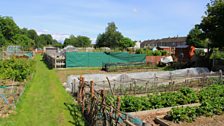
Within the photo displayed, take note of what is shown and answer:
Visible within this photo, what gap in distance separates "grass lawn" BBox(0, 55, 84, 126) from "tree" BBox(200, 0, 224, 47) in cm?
1765

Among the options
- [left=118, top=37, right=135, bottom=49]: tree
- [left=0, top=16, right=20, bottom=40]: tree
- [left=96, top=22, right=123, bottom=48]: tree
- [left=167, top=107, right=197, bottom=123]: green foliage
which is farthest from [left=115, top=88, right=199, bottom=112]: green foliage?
[left=0, top=16, right=20, bottom=40]: tree

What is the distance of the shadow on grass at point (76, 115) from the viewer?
28.0 feet

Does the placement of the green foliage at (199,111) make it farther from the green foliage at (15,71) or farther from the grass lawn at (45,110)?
the green foliage at (15,71)

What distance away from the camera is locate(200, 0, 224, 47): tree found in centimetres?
2388

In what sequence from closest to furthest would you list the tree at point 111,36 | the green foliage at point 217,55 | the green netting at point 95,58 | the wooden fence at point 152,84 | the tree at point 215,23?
the wooden fence at point 152,84
the tree at point 215,23
the green netting at point 95,58
the green foliage at point 217,55
the tree at point 111,36

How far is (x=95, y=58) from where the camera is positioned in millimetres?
29406

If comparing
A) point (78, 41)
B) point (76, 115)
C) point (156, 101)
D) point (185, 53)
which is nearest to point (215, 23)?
point (185, 53)

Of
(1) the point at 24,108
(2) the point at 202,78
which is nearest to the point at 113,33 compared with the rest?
(2) the point at 202,78

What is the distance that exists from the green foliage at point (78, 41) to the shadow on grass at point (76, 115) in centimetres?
9976

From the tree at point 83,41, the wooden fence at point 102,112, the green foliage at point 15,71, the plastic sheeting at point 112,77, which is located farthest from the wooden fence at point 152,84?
the tree at point 83,41

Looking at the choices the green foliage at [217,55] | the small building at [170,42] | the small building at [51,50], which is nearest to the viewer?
the green foliage at [217,55]

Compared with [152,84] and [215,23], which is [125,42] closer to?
[215,23]

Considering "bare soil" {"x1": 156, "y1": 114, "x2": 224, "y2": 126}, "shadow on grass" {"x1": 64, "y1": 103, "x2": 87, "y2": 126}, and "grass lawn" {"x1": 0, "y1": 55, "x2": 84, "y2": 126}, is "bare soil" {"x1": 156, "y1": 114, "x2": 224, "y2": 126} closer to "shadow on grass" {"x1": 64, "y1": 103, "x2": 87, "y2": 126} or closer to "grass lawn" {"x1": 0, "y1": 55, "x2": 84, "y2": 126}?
"shadow on grass" {"x1": 64, "y1": 103, "x2": 87, "y2": 126}

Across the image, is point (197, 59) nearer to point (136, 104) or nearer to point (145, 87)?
point (145, 87)
